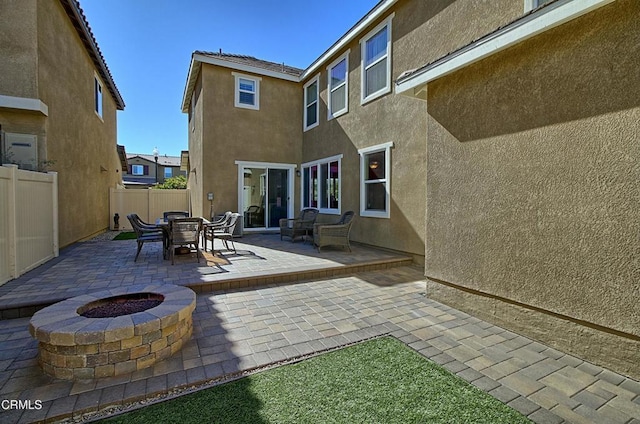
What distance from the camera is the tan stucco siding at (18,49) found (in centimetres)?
671

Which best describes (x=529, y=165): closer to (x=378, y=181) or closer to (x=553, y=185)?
(x=553, y=185)

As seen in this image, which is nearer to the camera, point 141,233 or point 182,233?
point 182,233

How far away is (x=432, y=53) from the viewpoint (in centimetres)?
707

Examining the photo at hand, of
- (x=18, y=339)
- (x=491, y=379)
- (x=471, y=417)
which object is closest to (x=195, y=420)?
(x=471, y=417)

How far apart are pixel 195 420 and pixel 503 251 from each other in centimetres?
384

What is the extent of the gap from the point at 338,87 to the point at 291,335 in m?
9.21

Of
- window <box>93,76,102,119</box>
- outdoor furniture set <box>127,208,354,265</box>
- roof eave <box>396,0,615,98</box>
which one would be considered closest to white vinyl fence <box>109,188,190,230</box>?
window <box>93,76,102,119</box>

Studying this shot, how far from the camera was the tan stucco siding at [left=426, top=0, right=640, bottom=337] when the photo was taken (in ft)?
9.43

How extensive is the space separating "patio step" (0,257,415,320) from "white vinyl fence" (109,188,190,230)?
11895 mm

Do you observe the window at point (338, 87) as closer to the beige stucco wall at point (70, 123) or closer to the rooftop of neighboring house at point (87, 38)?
the rooftop of neighboring house at point (87, 38)

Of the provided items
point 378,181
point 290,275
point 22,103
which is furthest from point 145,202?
point 290,275

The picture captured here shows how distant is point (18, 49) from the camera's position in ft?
22.3

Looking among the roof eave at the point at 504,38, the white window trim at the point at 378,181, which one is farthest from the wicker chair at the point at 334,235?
the roof eave at the point at 504,38

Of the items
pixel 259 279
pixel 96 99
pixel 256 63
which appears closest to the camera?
pixel 259 279
